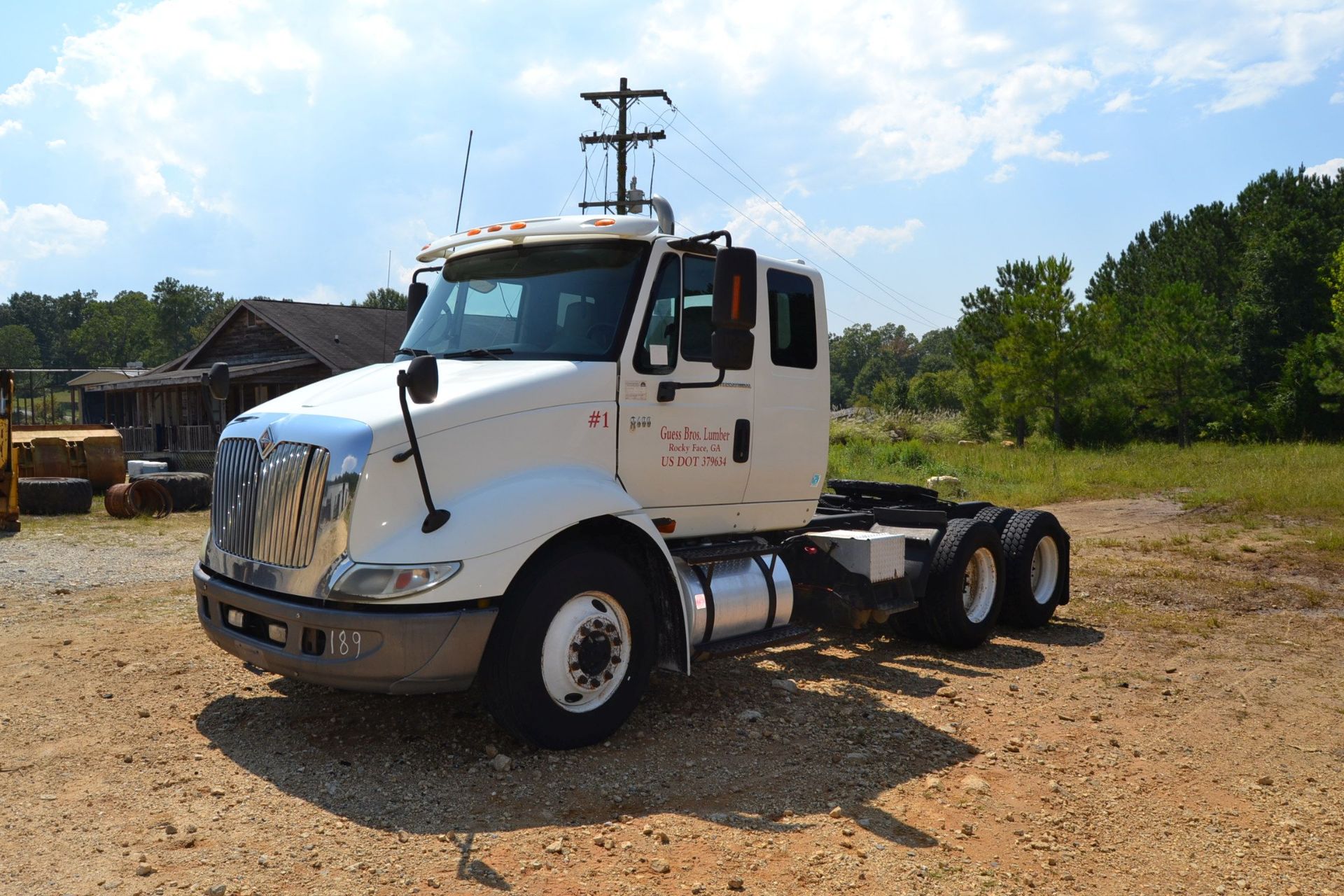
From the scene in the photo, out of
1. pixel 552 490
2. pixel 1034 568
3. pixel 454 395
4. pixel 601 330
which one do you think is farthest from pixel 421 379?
pixel 1034 568

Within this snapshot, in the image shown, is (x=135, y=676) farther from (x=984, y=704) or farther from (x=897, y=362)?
(x=897, y=362)

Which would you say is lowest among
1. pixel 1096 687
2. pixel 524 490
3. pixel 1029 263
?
pixel 1096 687

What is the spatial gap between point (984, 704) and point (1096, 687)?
1025 mm

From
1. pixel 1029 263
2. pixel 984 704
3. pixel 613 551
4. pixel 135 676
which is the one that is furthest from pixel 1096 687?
pixel 1029 263

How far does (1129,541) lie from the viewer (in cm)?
1466

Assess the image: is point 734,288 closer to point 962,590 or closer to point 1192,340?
point 962,590

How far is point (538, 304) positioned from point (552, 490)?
1.34 m

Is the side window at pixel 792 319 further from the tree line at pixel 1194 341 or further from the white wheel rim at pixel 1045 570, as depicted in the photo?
the tree line at pixel 1194 341

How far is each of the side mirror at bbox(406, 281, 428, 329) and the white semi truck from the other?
0.02m

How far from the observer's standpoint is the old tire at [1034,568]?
866cm

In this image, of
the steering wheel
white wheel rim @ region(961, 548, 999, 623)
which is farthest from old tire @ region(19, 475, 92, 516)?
white wheel rim @ region(961, 548, 999, 623)

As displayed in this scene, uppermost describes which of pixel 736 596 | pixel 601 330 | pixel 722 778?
pixel 601 330

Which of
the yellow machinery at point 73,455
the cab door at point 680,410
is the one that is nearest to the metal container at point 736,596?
the cab door at point 680,410

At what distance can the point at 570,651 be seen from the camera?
16.9 feet
